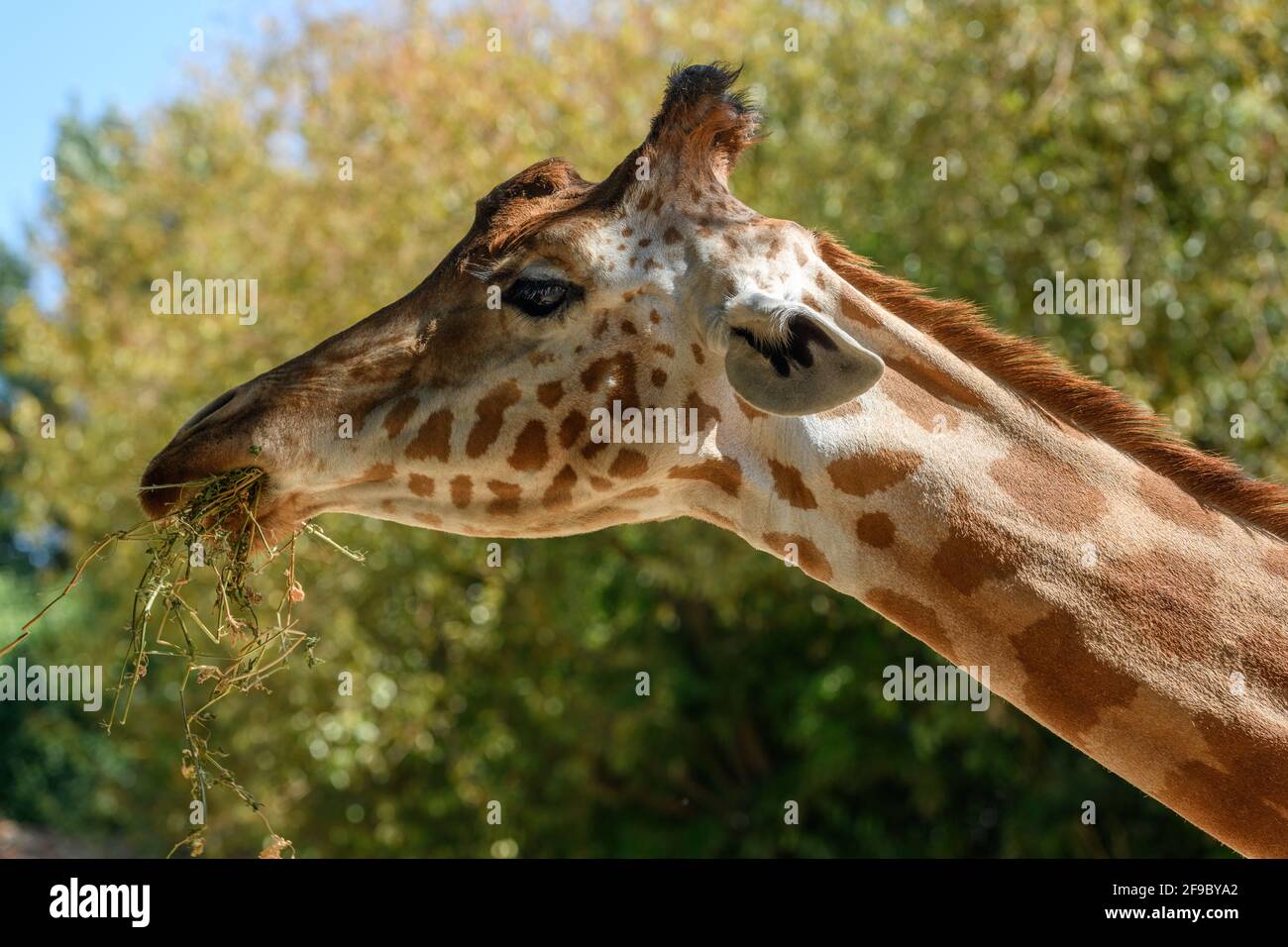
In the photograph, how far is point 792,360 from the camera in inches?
131

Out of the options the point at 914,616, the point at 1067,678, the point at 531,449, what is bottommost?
the point at 1067,678

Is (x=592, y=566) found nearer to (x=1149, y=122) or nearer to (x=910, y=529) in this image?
(x=1149, y=122)

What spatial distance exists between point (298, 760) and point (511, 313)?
10770 millimetres

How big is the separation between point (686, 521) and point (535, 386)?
7.46 m

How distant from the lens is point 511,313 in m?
3.63

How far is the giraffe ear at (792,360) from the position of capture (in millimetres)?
3238

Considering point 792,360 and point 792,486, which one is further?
point 792,486

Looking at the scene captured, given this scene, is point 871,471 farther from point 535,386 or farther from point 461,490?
point 461,490

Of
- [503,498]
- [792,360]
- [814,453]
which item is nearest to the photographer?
[792,360]

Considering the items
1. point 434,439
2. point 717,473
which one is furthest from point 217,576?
point 717,473

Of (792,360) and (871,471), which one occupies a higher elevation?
(792,360)

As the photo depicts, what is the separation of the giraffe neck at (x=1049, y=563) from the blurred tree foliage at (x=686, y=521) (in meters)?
3.28

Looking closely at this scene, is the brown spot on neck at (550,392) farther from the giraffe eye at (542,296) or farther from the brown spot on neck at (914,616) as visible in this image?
the brown spot on neck at (914,616)
